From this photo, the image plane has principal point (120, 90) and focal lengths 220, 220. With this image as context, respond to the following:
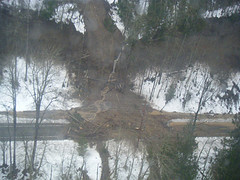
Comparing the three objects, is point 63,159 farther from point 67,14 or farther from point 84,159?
point 67,14

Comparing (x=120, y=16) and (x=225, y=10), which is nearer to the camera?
(x=120, y=16)

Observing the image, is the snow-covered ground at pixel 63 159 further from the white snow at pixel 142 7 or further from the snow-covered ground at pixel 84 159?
the white snow at pixel 142 7

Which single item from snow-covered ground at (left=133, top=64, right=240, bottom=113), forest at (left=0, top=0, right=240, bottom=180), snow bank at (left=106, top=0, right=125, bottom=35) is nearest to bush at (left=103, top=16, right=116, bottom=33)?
forest at (left=0, top=0, right=240, bottom=180)

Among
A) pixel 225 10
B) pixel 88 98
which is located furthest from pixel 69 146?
pixel 225 10

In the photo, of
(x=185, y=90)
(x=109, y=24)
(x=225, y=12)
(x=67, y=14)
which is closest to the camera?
(x=185, y=90)

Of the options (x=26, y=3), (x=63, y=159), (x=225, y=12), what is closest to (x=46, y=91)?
(x=63, y=159)

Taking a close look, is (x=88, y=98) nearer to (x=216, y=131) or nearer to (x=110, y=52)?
(x=110, y=52)

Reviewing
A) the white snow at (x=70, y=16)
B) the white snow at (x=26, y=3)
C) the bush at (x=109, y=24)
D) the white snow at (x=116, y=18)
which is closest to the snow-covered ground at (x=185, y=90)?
the white snow at (x=116, y=18)
